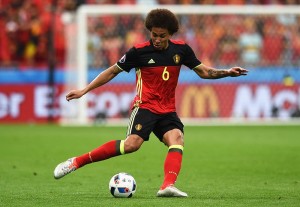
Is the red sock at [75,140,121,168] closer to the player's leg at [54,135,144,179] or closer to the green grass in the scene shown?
the player's leg at [54,135,144,179]

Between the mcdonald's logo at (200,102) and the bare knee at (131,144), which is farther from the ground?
the bare knee at (131,144)

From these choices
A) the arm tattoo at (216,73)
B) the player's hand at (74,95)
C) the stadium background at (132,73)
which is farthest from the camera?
the stadium background at (132,73)

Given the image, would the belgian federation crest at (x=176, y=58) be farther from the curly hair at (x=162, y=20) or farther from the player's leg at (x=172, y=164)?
the player's leg at (x=172, y=164)

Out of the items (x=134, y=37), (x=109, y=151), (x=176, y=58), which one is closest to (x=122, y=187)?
(x=109, y=151)

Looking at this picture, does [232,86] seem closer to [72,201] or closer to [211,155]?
[211,155]

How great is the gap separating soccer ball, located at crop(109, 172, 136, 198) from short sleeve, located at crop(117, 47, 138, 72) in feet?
3.88

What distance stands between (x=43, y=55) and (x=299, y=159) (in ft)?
37.0

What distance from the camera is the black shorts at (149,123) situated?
889cm

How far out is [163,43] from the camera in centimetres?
888

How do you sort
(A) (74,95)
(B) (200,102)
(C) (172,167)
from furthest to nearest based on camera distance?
(B) (200,102) → (A) (74,95) → (C) (172,167)

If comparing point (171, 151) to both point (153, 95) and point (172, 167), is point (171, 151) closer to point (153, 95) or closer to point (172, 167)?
point (172, 167)

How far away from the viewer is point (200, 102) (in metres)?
22.1

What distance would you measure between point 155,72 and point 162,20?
604mm

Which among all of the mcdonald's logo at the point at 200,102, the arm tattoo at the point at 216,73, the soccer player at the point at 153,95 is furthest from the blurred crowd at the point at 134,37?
the soccer player at the point at 153,95
